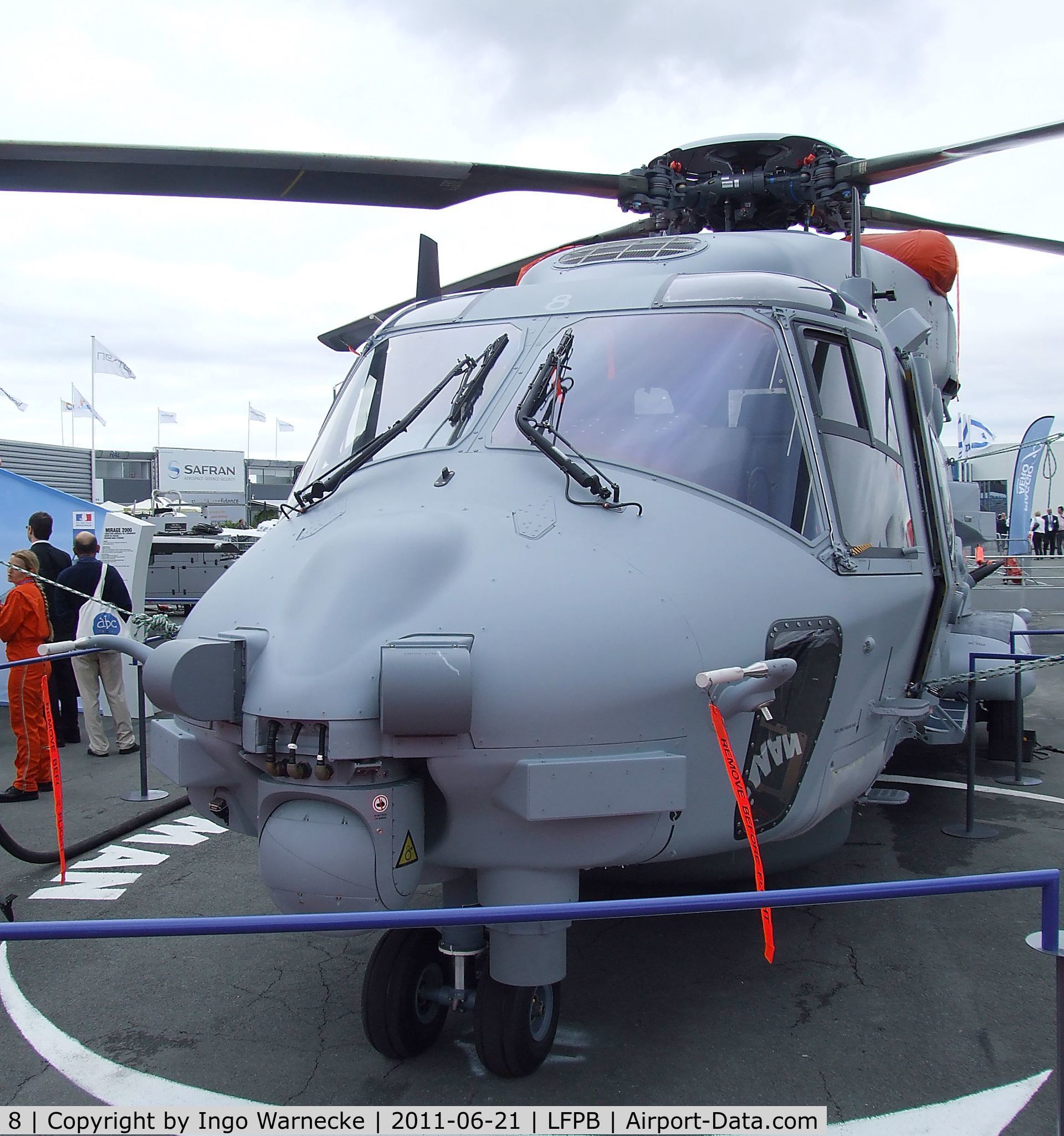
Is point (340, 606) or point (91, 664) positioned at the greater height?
point (340, 606)

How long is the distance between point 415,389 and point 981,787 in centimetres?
508

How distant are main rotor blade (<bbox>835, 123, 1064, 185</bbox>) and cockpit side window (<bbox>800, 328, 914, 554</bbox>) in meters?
1.32

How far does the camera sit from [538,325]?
3.88 meters

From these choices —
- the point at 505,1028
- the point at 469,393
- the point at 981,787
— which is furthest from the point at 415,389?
the point at 981,787

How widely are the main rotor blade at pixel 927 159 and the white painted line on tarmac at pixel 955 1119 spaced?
3985 mm

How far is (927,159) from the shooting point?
16.8ft

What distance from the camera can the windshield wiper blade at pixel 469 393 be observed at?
3.54 metres

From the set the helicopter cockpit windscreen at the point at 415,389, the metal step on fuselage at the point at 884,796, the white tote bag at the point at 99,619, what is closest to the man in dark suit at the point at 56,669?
the white tote bag at the point at 99,619

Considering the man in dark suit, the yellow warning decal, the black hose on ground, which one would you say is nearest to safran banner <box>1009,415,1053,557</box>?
the man in dark suit

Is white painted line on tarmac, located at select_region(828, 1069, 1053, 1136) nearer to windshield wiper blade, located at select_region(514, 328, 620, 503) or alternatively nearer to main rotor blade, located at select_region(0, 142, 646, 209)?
windshield wiper blade, located at select_region(514, 328, 620, 503)

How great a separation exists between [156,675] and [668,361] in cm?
205

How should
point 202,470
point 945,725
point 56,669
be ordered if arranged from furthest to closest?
point 202,470, point 56,669, point 945,725

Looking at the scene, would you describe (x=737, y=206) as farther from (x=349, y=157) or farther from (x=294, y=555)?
(x=294, y=555)

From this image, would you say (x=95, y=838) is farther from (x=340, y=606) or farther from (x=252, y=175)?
(x=340, y=606)
